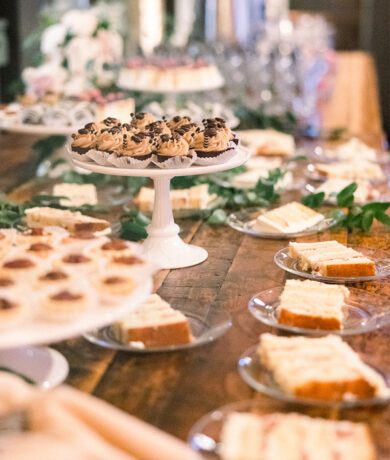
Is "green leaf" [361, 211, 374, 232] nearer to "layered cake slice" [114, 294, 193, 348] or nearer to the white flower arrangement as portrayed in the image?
"layered cake slice" [114, 294, 193, 348]

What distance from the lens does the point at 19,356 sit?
1622mm

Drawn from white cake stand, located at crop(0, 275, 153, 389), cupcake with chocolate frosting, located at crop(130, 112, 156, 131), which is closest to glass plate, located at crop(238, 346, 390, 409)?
white cake stand, located at crop(0, 275, 153, 389)

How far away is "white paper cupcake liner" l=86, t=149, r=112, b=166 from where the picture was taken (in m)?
2.19

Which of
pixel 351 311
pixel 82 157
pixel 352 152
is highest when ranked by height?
pixel 82 157

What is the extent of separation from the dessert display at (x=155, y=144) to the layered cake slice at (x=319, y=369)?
27.8 inches

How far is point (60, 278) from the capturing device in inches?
58.2

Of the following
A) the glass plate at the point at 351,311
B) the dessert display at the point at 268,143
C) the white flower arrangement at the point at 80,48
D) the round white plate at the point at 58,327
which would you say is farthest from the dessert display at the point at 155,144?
the white flower arrangement at the point at 80,48

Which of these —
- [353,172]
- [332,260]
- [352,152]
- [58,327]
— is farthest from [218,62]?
[58,327]

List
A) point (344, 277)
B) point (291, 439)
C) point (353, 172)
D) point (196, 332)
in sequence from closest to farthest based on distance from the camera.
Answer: point (291, 439)
point (196, 332)
point (344, 277)
point (353, 172)

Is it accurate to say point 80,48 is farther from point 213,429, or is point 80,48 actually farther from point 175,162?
point 213,429

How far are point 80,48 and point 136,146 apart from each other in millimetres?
2004

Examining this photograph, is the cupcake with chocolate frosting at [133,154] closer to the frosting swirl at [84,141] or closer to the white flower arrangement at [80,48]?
the frosting swirl at [84,141]

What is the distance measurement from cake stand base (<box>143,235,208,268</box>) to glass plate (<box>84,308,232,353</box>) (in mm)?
394

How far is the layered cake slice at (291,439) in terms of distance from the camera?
1231 mm
